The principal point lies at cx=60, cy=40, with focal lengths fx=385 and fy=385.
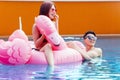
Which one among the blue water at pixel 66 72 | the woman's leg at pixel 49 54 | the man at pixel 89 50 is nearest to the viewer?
the blue water at pixel 66 72

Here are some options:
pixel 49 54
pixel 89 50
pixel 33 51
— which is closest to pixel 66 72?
pixel 49 54

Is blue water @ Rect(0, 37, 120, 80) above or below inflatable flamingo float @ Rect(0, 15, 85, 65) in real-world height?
below

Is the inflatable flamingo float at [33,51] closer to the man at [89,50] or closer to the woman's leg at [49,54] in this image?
the woman's leg at [49,54]

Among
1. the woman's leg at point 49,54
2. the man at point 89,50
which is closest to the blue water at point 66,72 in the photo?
the woman's leg at point 49,54

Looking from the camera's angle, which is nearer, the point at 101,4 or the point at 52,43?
the point at 52,43

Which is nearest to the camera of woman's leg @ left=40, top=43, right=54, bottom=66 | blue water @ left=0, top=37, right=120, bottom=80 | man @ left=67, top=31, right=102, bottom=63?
blue water @ left=0, top=37, right=120, bottom=80

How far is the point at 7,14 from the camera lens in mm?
7344

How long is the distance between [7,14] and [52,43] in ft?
12.6

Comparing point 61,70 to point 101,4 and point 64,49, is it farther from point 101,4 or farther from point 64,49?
point 101,4

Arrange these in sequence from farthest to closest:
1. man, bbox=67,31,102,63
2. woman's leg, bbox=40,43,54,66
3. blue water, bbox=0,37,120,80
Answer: man, bbox=67,31,102,63
woman's leg, bbox=40,43,54,66
blue water, bbox=0,37,120,80

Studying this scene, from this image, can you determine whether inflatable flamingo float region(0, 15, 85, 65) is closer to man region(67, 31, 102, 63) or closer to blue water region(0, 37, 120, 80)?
blue water region(0, 37, 120, 80)

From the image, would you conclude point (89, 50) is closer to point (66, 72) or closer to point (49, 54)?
point (49, 54)

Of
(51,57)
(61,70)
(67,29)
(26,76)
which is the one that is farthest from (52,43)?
(67,29)

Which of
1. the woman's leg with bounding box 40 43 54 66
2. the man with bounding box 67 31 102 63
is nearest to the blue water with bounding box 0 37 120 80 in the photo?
the woman's leg with bounding box 40 43 54 66
